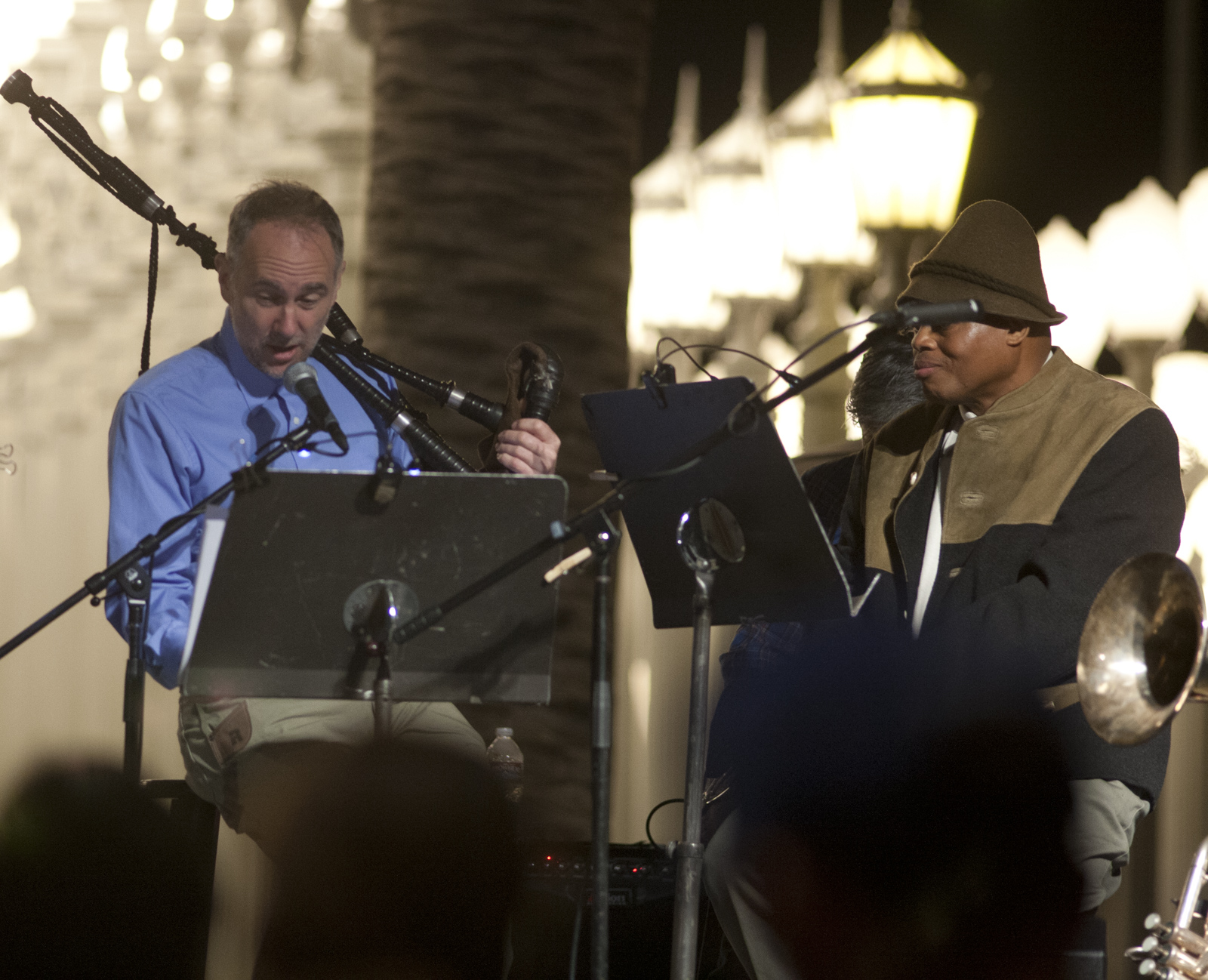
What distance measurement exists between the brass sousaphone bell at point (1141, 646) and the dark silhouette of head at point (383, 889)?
4.57 ft

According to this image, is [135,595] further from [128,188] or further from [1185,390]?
[1185,390]

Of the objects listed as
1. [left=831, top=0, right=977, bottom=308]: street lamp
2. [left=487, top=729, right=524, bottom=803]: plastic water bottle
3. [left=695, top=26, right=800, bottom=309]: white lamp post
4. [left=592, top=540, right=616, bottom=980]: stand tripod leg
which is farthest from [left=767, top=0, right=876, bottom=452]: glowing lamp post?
[left=592, top=540, right=616, bottom=980]: stand tripod leg

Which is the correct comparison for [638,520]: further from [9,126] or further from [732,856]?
[9,126]

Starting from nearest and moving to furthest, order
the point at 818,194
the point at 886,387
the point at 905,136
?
the point at 886,387
the point at 905,136
the point at 818,194

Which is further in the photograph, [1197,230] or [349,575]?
[1197,230]

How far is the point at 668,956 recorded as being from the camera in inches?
161

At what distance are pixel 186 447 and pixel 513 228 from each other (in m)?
1.48

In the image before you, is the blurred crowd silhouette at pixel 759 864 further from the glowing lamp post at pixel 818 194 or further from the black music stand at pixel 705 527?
the glowing lamp post at pixel 818 194

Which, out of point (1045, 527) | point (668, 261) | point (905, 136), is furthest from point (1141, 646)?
point (668, 261)

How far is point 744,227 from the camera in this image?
9414 millimetres

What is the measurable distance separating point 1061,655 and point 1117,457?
46 centimetres

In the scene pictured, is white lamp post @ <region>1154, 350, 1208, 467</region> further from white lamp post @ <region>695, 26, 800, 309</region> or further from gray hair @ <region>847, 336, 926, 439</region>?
gray hair @ <region>847, 336, 926, 439</region>

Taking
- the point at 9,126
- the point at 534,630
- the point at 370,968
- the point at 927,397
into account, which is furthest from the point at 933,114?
the point at 370,968

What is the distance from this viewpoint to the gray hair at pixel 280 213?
165 inches
